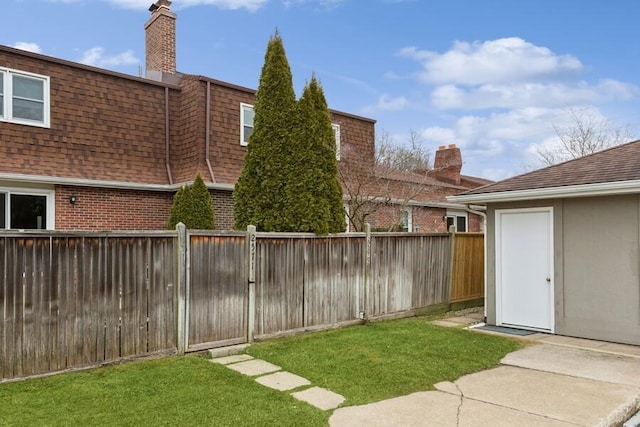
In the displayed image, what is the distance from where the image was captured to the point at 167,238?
6508 millimetres

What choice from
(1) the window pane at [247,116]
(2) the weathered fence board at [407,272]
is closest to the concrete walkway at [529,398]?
(2) the weathered fence board at [407,272]

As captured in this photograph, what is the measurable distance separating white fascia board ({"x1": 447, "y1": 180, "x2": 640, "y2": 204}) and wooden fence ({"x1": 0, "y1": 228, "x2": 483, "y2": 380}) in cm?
174

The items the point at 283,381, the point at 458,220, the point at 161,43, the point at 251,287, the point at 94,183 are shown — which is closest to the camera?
the point at 283,381

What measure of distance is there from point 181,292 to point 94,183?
227 inches

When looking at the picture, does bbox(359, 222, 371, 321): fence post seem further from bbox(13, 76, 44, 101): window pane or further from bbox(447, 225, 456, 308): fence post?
bbox(13, 76, 44, 101): window pane

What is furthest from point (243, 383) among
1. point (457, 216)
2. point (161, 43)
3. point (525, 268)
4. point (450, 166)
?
point (450, 166)

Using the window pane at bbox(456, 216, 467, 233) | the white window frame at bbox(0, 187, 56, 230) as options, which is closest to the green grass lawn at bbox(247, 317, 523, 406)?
the white window frame at bbox(0, 187, 56, 230)

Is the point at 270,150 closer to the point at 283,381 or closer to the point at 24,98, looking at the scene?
the point at 283,381

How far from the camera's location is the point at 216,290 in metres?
6.96

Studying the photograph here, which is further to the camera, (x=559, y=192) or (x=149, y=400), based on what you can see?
(x=559, y=192)

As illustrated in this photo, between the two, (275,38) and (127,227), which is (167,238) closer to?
(275,38)

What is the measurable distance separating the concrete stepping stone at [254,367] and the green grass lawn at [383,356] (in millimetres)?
144

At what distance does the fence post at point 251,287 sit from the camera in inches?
289

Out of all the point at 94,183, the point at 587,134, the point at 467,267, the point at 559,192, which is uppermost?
the point at 587,134
